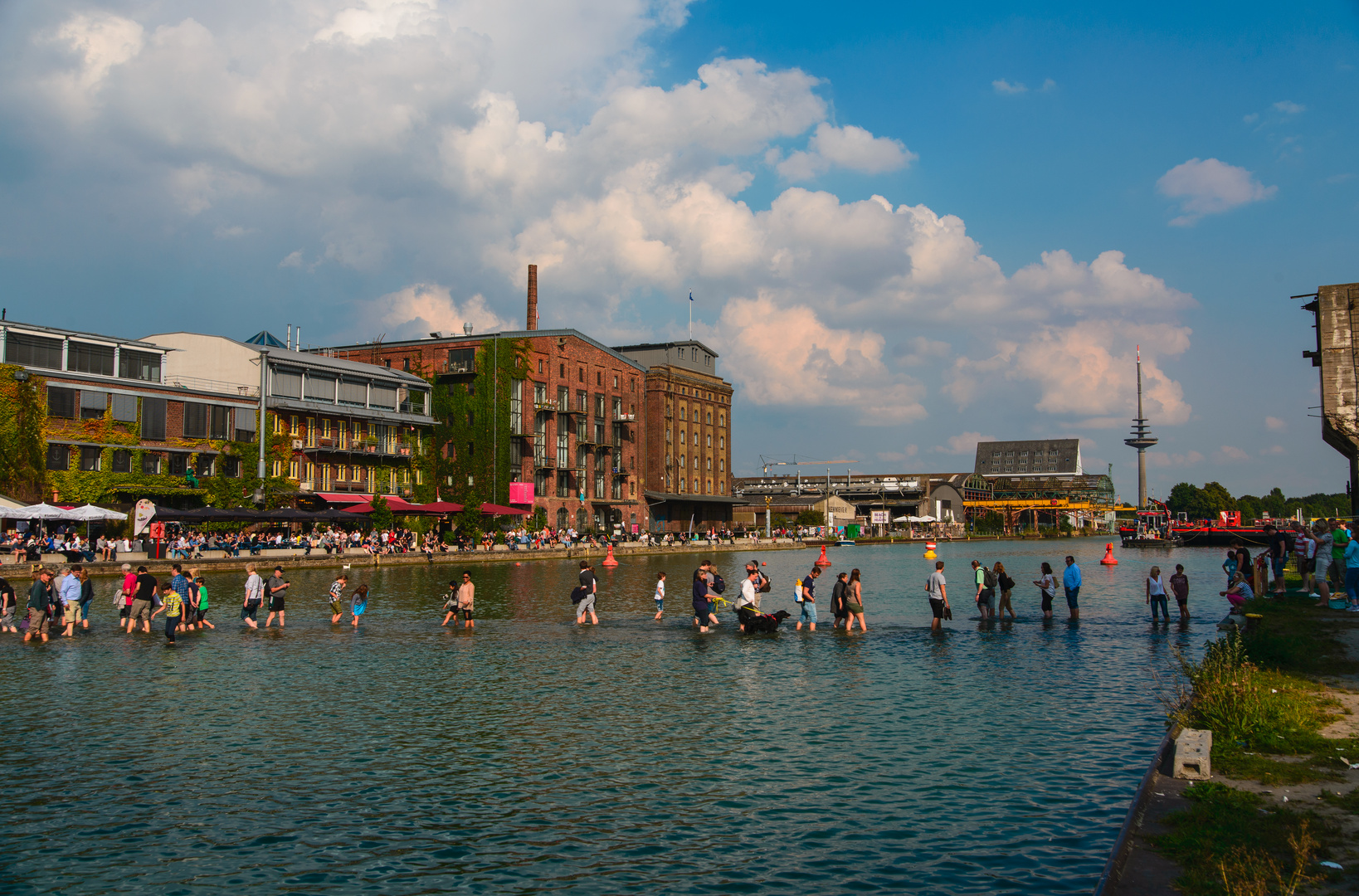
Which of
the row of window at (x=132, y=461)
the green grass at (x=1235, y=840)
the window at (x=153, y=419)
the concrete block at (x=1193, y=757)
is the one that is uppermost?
the window at (x=153, y=419)

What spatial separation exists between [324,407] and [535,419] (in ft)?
71.3

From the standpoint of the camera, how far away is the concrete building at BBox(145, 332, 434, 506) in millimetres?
63906

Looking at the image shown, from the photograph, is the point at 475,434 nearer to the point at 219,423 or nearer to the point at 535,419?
the point at 535,419

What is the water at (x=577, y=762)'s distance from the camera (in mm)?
8836

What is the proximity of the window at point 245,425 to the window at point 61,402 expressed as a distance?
31.6 ft

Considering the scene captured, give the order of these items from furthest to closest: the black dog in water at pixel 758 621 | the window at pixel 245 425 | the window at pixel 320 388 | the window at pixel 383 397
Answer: the window at pixel 383 397, the window at pixel 320 388, the window at pixel 245 425, the black dog in water at pixel 758 621

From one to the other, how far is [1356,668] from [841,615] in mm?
12167

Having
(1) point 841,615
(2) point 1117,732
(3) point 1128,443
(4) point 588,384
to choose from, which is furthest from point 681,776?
(3) point 1128,443

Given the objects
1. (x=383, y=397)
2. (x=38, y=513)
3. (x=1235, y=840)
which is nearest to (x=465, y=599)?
(x=1235, y=840)

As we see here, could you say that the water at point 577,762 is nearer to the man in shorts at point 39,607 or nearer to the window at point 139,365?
the man in shorts at point 39,607

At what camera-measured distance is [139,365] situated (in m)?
57.9

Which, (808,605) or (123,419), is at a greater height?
(123,419)

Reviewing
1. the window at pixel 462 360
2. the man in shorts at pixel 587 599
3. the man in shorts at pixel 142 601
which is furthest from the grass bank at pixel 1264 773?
the window at pixel 462 360

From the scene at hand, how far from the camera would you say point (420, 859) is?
9008mm
